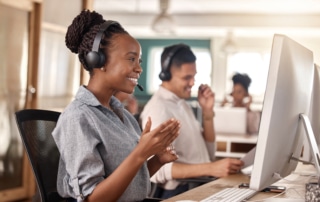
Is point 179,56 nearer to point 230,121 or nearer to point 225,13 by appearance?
point 230,121

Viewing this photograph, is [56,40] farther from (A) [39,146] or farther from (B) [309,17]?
(B) [309,17]

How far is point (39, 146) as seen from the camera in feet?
6.13

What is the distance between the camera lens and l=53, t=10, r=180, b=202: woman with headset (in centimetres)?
163

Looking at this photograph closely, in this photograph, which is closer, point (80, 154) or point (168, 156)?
point (80, 154)

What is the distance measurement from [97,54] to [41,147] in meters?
0.36

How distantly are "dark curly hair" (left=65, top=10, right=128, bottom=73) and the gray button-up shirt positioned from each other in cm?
14

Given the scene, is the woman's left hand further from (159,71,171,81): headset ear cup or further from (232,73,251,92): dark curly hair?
(232,73,251,92): dark curly hair

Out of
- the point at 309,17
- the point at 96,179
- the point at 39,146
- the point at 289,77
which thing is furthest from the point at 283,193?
the point at 309,17

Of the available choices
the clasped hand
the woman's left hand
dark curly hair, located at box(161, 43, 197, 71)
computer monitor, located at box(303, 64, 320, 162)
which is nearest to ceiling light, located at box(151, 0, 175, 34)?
dark curly hair, located at box(161, 43, 197, 71)

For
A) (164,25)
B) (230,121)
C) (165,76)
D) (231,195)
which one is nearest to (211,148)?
(165,76)

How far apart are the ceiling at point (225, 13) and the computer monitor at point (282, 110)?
8.17m

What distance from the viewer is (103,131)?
67.4 inches

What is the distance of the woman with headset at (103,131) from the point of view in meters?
1.63

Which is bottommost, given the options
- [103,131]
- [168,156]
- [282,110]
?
[168,156]
